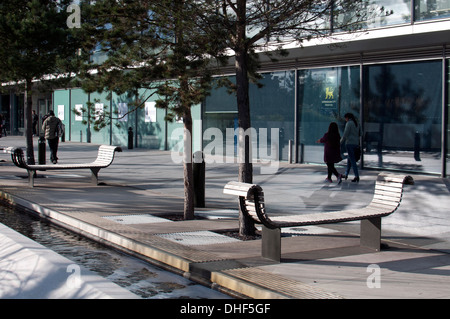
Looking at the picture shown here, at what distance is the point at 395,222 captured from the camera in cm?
1011

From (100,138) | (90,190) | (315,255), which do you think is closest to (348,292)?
(315,255)

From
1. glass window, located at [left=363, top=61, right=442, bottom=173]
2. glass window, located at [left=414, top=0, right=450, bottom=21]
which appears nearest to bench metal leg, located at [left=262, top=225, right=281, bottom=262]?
glass window, located at [left=414, top=0, right=450, bottom=21]

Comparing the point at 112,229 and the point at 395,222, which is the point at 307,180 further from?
the point at 112,229

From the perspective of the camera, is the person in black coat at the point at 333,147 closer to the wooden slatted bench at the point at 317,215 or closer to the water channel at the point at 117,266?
the wooden slatted bench at the point at 317,215

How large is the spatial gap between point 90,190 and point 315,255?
765 cm

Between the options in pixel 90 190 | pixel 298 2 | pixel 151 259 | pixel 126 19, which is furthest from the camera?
pixel 90 190

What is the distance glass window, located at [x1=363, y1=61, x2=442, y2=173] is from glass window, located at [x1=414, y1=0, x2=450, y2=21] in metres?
1.57

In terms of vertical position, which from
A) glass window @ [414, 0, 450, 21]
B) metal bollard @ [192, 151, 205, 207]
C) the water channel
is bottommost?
the water channel

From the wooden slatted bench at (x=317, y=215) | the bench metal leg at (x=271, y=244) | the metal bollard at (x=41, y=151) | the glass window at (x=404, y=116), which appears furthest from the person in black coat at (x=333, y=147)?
the metal bollard at (x=41, y=151)

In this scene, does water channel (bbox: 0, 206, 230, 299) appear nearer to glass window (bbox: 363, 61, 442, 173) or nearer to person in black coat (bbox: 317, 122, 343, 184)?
person in black coat (bbox: 317, 122, 343, 184)

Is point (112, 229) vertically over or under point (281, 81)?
under

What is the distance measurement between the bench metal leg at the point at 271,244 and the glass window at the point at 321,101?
1272 centimetres

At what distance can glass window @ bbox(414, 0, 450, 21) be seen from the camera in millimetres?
15557

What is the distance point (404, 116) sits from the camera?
1777 centimetres
